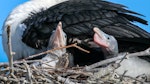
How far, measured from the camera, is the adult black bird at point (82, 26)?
551cm

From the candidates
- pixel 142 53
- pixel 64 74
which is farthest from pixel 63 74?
pixel 142 53

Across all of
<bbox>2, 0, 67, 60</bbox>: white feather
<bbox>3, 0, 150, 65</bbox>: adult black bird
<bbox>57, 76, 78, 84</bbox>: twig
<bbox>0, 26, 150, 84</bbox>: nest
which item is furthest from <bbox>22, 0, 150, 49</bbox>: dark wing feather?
<bbox>57, 76, 78, 84</bbox>: twig

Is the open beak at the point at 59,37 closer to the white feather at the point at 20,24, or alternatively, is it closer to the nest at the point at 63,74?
the nest at the point at 63,74

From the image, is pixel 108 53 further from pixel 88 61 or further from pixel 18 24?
pixel 18 24

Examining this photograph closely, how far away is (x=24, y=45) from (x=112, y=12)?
90 centimetres

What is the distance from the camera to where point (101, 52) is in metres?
5.64

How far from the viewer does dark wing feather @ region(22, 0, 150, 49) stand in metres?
5.53

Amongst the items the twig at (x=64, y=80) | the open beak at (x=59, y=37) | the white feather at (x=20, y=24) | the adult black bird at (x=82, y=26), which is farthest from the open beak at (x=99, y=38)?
the twig at (x=64, y=80)

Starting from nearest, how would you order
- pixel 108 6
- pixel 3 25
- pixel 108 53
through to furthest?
pixel 108 53 < pixel 108 6 < pixel 3 25

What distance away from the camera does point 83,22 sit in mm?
5590

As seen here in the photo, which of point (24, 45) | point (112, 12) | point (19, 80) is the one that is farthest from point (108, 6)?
point (19, 80)

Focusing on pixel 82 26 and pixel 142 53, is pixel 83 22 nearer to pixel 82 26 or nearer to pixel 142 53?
pixel 82 26

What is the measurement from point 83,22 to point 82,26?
52mm

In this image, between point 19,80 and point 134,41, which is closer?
point 19,80
